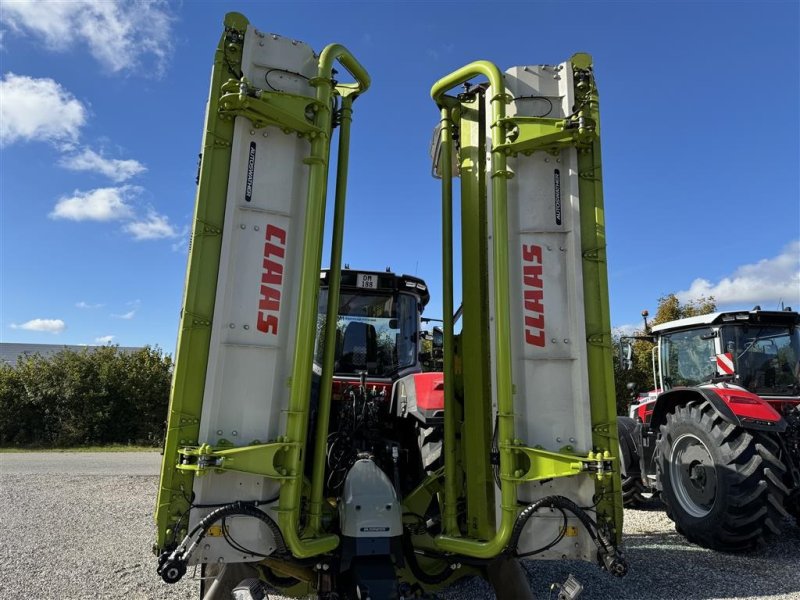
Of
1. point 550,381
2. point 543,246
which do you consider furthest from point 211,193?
point 550,381

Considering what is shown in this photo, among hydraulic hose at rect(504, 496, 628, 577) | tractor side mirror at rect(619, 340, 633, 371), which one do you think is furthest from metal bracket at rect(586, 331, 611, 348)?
tractor side mirror at rect(619, 340, 633, 371)

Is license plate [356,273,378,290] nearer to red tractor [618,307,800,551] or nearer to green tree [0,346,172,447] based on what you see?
red tractor [618,307,800,551]

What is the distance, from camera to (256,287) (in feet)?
8.95

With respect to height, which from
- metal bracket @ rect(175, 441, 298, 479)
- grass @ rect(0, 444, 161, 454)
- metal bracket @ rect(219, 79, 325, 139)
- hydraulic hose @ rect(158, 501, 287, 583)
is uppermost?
metal bracket @ rect(219, 79, 325, 139)

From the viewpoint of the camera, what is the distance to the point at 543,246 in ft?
9.61

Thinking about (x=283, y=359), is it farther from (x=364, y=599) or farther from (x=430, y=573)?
(x=430, y=573)

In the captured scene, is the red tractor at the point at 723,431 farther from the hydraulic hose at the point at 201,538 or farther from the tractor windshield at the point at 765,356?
the hydraulic hose at the point at 201,538

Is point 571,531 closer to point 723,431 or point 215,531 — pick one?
point 215,531

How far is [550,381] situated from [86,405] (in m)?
21.0

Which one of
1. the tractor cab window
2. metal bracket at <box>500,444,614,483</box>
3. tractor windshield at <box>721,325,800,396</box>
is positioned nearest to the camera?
metal bracket at <box>500,444,614,483</box>

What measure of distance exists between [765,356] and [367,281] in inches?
209

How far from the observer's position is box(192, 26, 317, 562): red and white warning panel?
259cm

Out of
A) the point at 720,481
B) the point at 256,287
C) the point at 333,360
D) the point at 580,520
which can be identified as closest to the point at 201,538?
the point at 333,360

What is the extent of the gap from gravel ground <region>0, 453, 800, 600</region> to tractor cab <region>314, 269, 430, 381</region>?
6.19 ft
